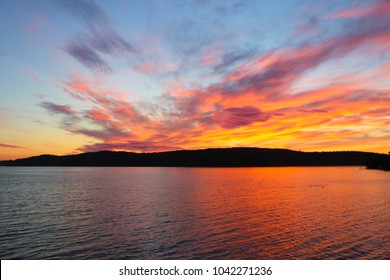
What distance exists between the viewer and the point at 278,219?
51.2 metres

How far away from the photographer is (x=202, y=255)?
31.9 meters

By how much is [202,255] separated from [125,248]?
8.89 m
